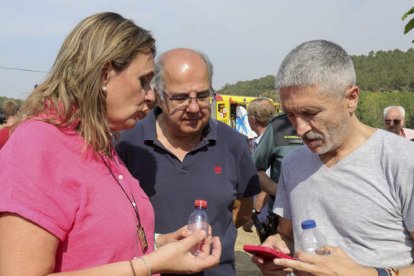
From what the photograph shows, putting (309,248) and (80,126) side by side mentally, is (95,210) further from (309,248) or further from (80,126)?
(309,248)

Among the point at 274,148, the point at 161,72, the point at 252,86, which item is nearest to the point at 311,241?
the point at 161,72

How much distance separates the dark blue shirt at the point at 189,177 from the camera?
275 centimetres

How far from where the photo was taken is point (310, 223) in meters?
1.78

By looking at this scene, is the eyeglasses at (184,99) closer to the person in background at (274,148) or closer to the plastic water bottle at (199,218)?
the plastic water bottle at (199,218)

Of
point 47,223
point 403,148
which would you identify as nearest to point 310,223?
point 403,148

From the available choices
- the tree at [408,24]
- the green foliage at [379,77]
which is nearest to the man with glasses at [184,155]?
the tree at [408,24]

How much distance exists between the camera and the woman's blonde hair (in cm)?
171

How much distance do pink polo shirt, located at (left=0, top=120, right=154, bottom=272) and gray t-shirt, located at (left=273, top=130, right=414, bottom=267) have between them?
3.16 feet

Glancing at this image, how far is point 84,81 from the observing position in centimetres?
172

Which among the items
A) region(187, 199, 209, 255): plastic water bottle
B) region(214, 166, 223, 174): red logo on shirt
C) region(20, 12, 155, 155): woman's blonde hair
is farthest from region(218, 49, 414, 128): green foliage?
region(20, 12, 155, 155): woman's blonde hair

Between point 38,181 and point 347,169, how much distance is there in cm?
140

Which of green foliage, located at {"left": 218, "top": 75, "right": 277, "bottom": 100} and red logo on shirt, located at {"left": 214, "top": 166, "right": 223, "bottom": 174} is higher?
red logo on shirt, located at {"left": 214, "top": 166, "right": 223, "bottom": 174}

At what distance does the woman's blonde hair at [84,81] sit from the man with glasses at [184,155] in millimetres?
1004

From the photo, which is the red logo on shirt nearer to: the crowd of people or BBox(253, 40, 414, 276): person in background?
the crowd of people
